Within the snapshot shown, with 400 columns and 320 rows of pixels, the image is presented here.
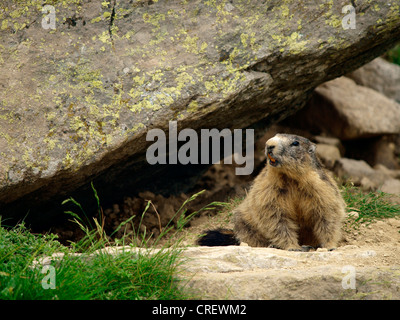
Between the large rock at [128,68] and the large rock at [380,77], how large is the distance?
4194 millimetres

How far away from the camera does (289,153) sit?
189 inches

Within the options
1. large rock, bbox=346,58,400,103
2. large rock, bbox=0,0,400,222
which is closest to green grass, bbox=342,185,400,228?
large rock, bbox=0,0,400,222

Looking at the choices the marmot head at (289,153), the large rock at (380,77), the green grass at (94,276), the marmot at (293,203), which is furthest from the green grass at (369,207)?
the large rock at (380,77)

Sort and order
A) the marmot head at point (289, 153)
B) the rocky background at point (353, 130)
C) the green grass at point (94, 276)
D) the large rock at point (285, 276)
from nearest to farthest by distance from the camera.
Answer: the green grass at point (94, 276) → the large rock at point (285, 276) → the marmot head at point (289, 153) → the rocky background at point (353, 130)

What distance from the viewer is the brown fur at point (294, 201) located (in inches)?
190

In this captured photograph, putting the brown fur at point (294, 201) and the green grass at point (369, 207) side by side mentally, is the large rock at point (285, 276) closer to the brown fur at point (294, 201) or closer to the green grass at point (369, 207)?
the brown fur at point (294, 201)

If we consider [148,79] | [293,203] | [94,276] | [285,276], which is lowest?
[285,276]

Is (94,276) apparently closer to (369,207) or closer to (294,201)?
(294,201)

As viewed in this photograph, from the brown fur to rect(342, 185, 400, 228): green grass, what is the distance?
2.04 ft

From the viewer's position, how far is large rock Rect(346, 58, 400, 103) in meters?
9.35

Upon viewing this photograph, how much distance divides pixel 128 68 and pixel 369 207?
3159 mm

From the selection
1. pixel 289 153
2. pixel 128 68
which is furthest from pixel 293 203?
pixel 128 68

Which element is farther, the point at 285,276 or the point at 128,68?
the point at 128,68

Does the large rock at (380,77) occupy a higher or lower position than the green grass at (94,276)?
higher
